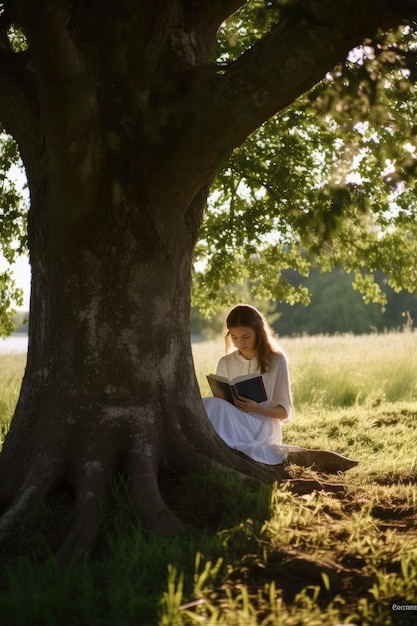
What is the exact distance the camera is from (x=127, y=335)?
17.1 ft

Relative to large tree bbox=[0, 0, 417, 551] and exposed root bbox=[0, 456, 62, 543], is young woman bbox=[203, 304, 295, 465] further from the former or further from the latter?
exposed root bbox=[0, 456, 62, 543]

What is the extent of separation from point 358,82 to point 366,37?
12.4 inches

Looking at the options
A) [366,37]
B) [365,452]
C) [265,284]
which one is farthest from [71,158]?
[265,284]

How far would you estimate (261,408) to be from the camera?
22.1 ft

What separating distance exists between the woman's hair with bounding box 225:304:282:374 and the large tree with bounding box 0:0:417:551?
3.77ft

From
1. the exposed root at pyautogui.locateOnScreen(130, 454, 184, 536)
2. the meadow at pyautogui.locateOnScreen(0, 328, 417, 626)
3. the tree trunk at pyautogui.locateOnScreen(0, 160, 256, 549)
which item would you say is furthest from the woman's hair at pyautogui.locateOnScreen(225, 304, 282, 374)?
the exposed root at pyautogui.locateOnScreen(130, 454, 184, 536)

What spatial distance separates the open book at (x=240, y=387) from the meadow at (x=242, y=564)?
2.49ft

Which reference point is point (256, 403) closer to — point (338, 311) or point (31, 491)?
point (31, 491)

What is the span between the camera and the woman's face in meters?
6.83

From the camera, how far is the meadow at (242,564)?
3404mm

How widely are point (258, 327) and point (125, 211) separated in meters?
2.08

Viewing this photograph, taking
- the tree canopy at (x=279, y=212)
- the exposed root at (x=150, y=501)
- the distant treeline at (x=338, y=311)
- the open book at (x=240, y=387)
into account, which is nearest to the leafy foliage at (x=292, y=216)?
the tree canopy at (x=279, y=212)

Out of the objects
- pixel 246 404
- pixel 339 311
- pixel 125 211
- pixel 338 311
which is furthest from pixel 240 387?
pixel 339 311

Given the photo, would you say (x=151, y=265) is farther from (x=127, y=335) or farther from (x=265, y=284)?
(x=265, y=284)
